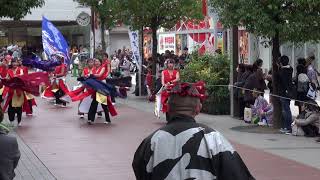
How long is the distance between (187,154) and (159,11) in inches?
668

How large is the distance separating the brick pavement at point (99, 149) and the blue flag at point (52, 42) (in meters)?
3.40

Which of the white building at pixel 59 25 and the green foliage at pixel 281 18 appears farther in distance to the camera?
the white building at pixel 59 25

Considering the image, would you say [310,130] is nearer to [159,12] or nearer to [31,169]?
[31,169]

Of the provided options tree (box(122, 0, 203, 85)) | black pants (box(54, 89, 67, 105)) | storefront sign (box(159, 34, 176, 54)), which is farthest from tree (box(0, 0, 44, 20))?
storefront sign (box(159, 34, 176, 54))

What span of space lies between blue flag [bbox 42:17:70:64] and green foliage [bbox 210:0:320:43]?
8.70 metres

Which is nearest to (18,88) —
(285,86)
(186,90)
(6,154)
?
(285,86)

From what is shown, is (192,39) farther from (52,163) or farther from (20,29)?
(20,29)

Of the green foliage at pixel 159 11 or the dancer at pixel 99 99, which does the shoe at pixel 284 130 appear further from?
the green foliage at pixel 159 11

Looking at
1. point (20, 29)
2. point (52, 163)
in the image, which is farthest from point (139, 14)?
point (20, 29)

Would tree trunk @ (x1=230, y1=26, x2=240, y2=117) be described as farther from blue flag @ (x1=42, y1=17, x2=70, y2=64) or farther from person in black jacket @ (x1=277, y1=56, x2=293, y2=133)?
blue flag @ (x1=42, y1=17, x2=70, y2=64)

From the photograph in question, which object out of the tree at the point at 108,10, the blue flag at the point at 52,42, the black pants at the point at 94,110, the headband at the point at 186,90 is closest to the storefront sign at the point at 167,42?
the tree at the point at 108,10

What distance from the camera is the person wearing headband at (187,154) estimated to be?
367 centimetres

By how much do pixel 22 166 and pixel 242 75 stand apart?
736cm

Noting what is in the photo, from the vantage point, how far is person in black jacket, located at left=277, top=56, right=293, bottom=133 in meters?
13.1
